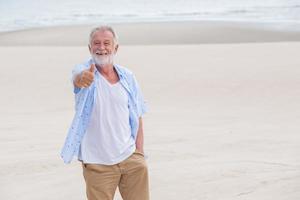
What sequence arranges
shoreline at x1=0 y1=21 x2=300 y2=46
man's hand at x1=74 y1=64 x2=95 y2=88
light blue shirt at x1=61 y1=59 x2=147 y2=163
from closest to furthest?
man's hand at x1=74 y1=64 x2=95 y2=88 → light blue shirt at x1=61 y1=59 x2=147 y2=163 → shoreline at x1=0 y1=21 x2=300 y2=46

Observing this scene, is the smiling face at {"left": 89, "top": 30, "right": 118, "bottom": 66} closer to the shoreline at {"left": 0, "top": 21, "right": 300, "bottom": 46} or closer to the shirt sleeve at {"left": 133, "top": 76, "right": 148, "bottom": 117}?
the shirt sleeve at {"left": 133, "top": 76, "right": 148, "bottom": 117}

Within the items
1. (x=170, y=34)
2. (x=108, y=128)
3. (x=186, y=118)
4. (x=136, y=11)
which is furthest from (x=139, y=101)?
(x=136, y=11)

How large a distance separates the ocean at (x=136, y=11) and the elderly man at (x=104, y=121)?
23374mm

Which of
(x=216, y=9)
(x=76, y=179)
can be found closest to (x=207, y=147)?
(x=76, y=179)

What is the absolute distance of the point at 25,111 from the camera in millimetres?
10789

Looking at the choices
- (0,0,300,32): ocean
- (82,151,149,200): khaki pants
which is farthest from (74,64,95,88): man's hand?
(0,0,300,32): ocean

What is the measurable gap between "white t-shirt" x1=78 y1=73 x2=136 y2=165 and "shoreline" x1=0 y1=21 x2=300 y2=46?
16.5 m

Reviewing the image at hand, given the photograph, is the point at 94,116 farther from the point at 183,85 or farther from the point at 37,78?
the point at 37,78

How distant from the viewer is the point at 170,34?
898 inches

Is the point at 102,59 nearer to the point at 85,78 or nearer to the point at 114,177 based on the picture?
the point at 85,78

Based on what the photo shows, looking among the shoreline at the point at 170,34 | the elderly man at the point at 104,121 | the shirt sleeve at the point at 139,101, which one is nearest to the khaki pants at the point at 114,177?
the elderly man at the point at 104,121

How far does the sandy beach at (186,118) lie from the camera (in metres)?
6.05

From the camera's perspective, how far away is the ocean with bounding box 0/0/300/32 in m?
31.5

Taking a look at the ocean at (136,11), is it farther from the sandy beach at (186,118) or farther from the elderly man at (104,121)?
the elderly man at (104,121)
